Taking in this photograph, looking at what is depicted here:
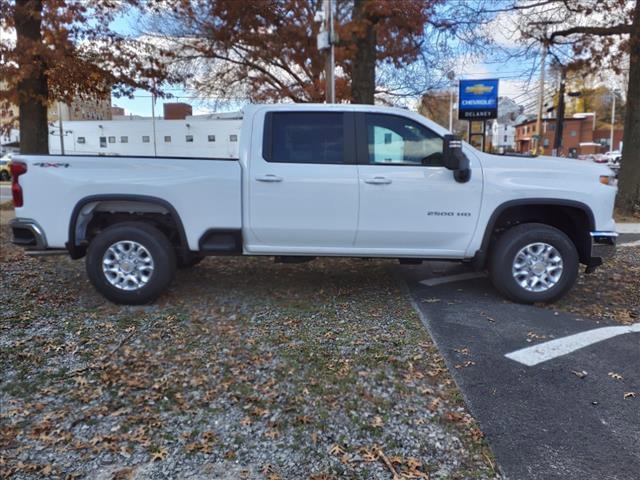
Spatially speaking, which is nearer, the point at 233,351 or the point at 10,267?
the point at 233,351

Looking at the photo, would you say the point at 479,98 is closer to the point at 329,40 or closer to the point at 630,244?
the point at 329,40

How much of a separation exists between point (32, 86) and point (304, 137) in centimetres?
852

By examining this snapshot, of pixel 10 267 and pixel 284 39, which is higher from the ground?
pixel 284 39

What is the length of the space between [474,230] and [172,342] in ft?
9.96

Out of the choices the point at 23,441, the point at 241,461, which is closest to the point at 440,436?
the point at 241,461

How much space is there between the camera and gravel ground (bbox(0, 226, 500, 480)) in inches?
107

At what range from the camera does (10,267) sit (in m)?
7.12

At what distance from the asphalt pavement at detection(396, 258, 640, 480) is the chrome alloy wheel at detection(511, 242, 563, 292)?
0.26 meters

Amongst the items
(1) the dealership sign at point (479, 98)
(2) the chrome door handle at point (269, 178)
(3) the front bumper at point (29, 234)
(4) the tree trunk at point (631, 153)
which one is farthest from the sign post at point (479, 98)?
(3) the front bumper at point (29, 234)

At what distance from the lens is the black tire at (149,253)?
5.12m

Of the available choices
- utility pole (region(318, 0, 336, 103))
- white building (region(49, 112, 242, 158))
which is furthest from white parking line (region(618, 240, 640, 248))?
white building (region(49, 112, 242, 158))

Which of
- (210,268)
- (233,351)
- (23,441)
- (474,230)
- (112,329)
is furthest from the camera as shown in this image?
(210,268)

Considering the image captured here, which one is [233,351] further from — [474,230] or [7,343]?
[474,230]

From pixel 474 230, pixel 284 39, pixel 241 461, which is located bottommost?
pixel 241 461
